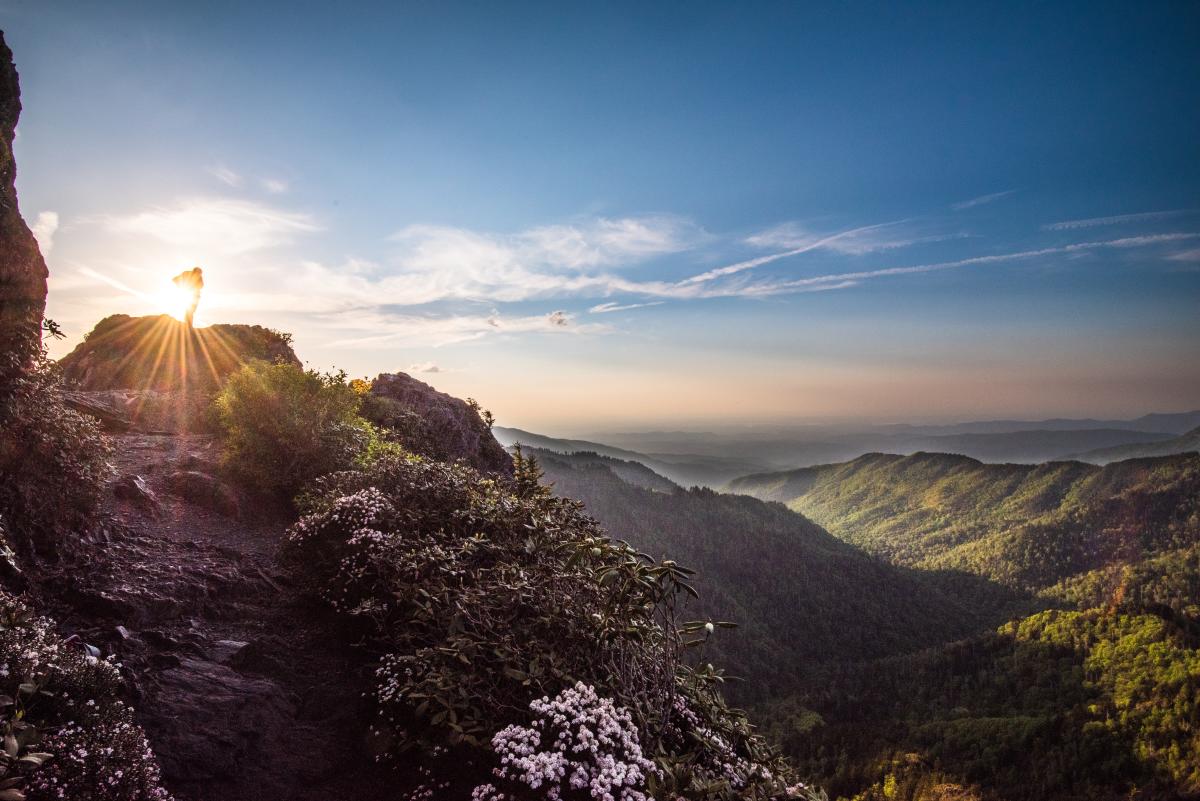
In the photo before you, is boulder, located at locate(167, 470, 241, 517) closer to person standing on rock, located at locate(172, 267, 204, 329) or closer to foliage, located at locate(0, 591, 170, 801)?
foliage, located at locate(0, 591, 170, 801)

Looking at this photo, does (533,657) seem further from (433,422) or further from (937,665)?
(937,665)

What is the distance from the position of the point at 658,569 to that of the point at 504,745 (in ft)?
5.96

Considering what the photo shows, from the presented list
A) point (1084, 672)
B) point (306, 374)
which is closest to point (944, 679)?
point (1084, 672)

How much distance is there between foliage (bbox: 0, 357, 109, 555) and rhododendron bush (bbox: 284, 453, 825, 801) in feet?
9.06

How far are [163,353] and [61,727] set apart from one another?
26.0 m

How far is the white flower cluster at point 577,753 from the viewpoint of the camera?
3.32m

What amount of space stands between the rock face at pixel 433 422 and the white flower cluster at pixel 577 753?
1502cm

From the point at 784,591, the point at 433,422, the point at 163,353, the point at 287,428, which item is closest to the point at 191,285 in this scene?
the point at 163,353

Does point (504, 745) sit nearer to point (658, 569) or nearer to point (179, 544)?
point (658, 569)

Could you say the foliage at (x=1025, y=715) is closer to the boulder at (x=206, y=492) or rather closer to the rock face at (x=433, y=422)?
the rock face at (x=433, y=422)

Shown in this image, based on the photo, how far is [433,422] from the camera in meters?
21.2

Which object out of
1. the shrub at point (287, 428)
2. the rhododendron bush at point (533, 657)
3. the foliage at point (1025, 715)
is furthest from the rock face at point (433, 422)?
the foliage at point (1025, 715)

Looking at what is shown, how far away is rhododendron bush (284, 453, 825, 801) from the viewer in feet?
12.0

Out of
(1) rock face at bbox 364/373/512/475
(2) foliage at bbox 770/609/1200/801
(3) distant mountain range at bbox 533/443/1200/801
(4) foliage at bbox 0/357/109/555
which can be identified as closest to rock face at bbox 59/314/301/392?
(1) rock face at bbox 364/373/512/475
